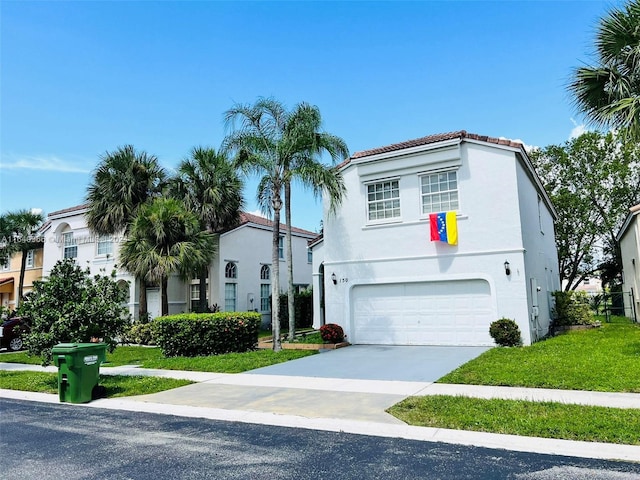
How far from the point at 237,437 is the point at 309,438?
3.28 feet

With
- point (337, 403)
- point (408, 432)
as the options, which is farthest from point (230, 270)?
point (408, 432)

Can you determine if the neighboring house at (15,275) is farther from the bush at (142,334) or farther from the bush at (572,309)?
the bush at (572,309)

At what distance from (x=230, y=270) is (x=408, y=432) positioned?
62.0 ft

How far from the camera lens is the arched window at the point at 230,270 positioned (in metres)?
23.6

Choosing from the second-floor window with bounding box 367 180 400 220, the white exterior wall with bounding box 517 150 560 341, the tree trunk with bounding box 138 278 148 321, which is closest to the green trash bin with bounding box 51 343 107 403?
the second-floor window with bounding box 367 180 400 220

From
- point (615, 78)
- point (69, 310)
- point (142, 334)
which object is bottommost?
point (142, 334)

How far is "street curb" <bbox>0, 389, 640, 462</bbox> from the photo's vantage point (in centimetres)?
511

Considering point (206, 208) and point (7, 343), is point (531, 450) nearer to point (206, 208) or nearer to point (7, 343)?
point (206, 208)

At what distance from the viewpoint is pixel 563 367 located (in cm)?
983

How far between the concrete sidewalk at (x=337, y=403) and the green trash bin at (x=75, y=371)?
0.37 metres

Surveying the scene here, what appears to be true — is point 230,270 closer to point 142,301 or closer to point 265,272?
point 265,272

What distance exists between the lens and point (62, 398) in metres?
8.82

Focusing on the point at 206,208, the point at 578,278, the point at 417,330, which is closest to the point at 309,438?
the point at 417,330

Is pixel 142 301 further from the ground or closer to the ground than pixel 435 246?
closer to the ground
